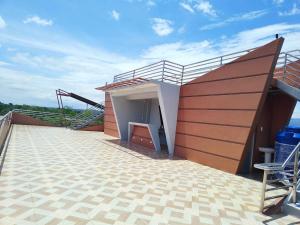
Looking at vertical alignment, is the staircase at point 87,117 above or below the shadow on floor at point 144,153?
above

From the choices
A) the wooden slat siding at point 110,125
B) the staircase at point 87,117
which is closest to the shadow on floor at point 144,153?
the wooden slat siding at point 110,125

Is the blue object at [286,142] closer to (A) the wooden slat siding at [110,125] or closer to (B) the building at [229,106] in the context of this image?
(B) the building at [229,106]

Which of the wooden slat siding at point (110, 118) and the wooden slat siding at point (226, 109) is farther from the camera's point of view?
the wooden slat siding at point (110, 118)

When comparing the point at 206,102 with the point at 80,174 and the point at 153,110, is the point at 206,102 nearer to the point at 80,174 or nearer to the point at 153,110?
the point at 80,174

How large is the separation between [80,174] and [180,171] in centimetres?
297

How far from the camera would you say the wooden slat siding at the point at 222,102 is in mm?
7363

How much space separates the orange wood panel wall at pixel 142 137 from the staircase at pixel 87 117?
7.44 m

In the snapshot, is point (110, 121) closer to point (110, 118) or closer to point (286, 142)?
point (110, 118)

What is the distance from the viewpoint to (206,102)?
9094 mm

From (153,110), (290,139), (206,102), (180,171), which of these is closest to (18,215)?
(180,171)

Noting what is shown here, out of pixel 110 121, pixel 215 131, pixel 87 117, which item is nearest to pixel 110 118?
pixel 110 121

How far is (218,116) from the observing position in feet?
27.8

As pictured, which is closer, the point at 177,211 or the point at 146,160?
the point at 177,211

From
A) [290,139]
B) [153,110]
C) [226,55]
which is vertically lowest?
[290,139]
